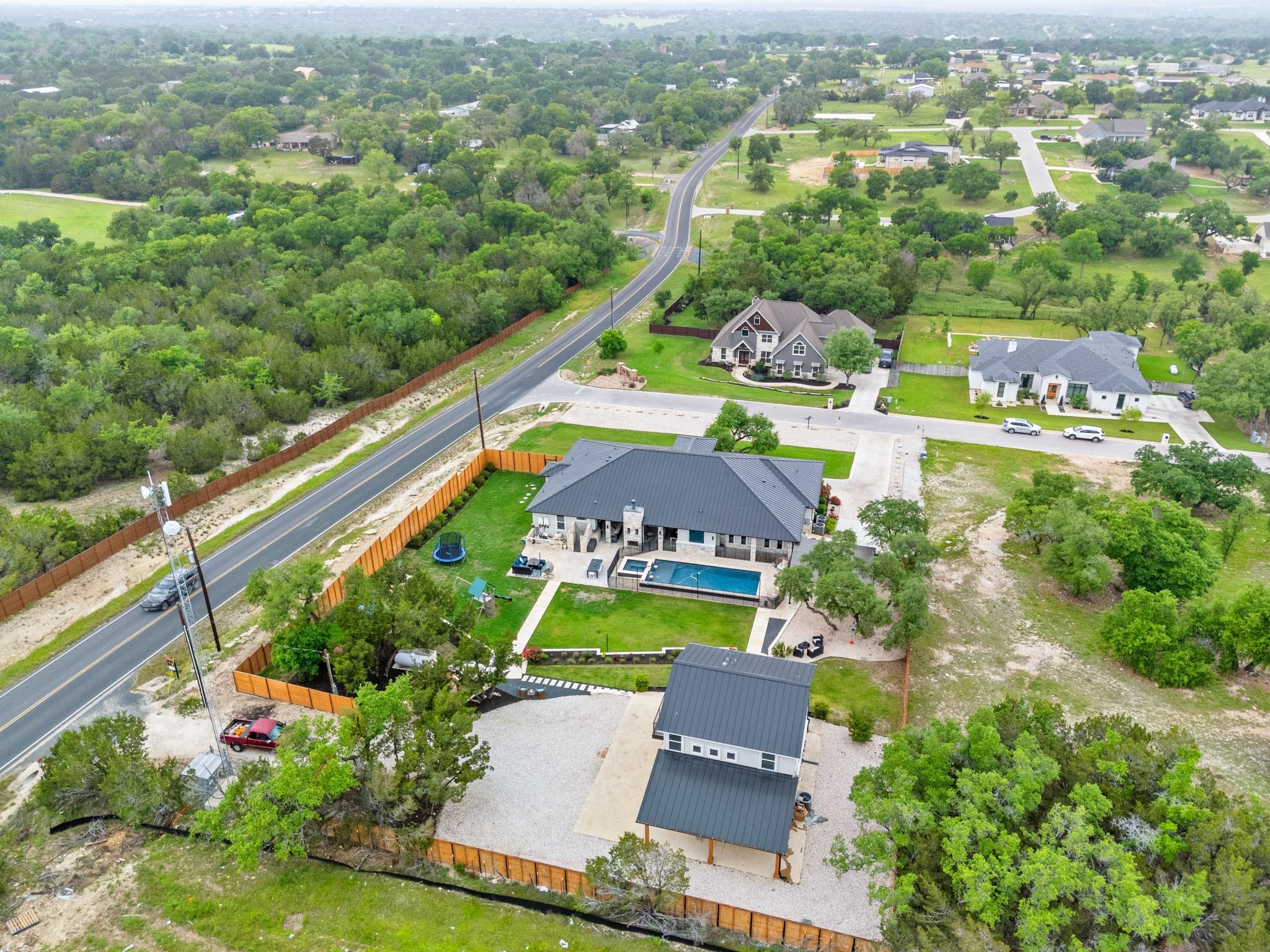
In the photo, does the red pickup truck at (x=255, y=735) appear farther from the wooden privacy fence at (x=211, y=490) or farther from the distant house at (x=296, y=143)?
the distant house at (x=296, y=143)

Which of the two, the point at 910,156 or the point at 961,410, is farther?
the point at 910,156

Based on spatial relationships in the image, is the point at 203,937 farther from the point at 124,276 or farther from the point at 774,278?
the point at 124,276

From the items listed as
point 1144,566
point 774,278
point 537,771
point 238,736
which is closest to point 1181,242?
point 774,278

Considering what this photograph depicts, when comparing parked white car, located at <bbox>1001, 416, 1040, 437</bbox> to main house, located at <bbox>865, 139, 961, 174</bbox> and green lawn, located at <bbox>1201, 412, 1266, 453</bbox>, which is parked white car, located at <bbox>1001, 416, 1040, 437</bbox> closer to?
green lawn, located at <bbox>1201, 412, 1266, 453</bbox>

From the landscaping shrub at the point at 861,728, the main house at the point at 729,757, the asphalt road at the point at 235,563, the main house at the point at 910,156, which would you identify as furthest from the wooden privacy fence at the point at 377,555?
the main house at the point at 910,156

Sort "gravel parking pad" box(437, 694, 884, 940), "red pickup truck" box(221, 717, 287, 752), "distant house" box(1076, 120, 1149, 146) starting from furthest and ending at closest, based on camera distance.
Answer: "distant house" box(1076, 120, 1149, 146)
"red pickup truck" box(221, 717, 287, 752)
"gravel parking pad" box(437, 694, 884, 940)

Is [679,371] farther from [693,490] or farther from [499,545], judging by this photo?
[499,545]

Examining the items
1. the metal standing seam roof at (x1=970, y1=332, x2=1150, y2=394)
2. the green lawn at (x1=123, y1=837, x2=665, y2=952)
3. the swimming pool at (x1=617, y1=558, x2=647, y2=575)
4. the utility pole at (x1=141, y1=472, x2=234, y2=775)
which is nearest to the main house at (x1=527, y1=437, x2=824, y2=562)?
the swimming pool at (x1=617, y1=558, x2=647, y2=575)

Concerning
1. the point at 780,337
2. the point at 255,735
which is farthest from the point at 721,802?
the point at 780,337
